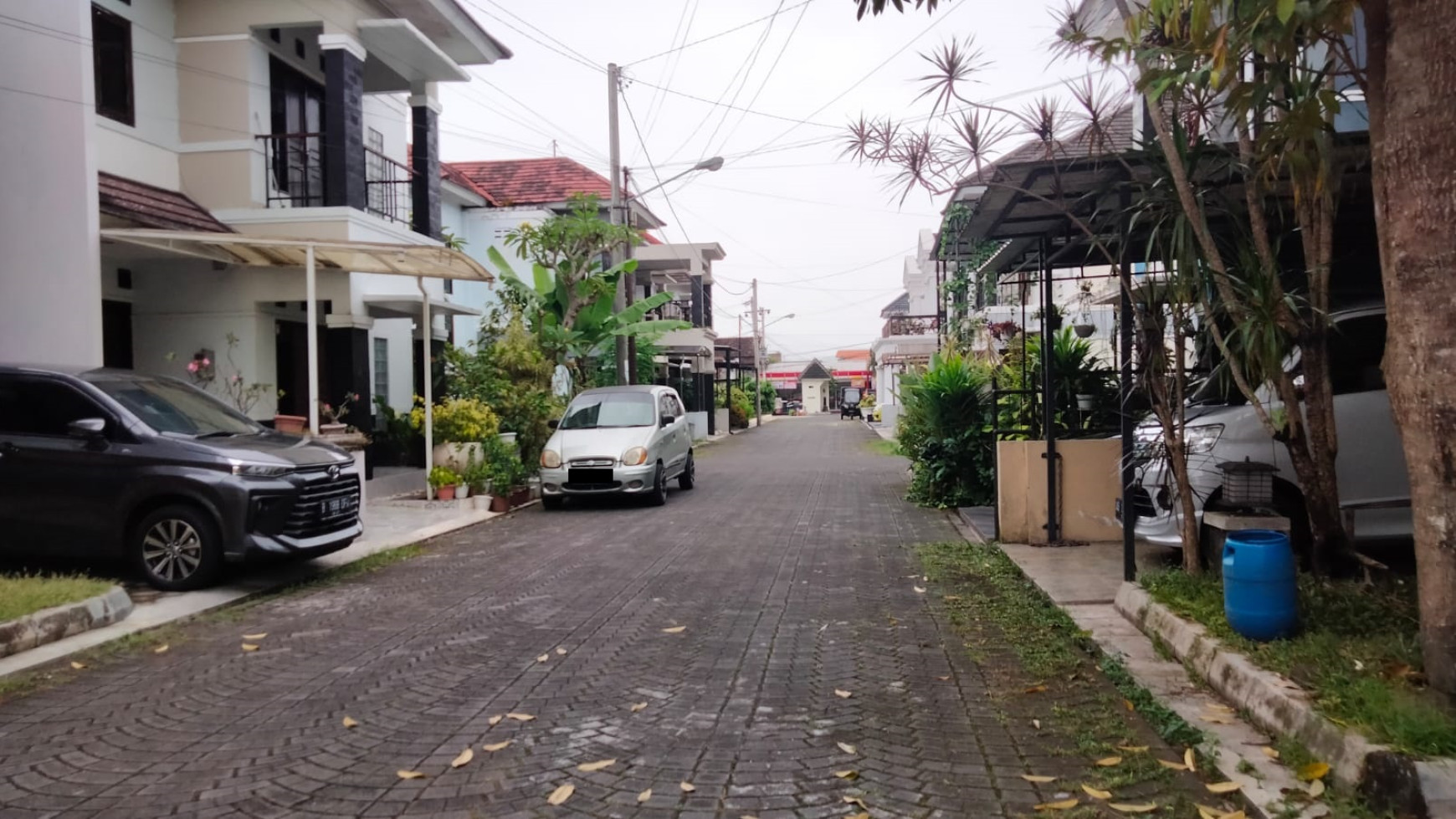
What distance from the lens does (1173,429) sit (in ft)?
22.2

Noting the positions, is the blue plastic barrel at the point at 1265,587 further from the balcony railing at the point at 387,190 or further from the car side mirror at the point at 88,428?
the balcony railing at the point at 387,190

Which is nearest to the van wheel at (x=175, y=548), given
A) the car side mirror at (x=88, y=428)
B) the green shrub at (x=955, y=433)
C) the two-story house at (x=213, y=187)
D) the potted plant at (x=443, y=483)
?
the car side mirror at (x=88, y=428)

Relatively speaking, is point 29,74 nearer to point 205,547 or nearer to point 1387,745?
point 205,547

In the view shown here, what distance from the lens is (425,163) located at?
55.2ft

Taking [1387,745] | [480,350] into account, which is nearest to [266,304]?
[480,350]

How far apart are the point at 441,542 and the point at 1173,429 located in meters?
7.68

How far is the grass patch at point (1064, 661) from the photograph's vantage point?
14.6 feet

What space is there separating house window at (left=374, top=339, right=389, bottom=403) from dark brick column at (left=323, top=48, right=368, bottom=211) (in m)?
3.89

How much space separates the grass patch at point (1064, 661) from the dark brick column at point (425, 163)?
11.3 meters

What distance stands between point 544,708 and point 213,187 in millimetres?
11732

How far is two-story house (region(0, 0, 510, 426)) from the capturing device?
34.0 feet

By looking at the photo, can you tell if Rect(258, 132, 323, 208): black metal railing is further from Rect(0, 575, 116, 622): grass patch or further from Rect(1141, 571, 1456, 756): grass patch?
Rect(1141, 571, 1456, 756): grass patch

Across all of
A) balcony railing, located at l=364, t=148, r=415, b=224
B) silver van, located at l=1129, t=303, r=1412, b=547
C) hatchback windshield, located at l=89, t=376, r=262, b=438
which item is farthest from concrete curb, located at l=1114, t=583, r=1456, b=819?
balcony railing, located at l=364, t=148, r=415, b=224

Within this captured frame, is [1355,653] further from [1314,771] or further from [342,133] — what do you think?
[342,133]
